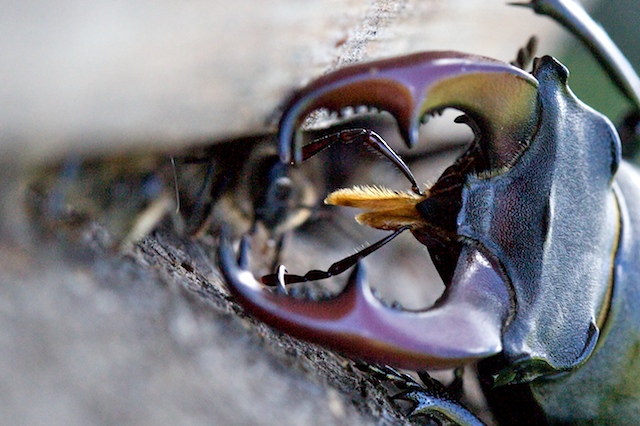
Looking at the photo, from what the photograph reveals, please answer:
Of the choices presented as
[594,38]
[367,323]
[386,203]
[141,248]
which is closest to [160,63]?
[141,248]

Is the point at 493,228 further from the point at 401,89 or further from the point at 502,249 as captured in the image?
the point at 401,89

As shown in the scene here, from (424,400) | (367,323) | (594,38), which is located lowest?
(424,400)

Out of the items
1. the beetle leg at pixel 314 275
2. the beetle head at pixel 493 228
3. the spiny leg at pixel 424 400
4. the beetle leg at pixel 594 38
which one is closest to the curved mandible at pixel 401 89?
the beetle head at pixel 493 228

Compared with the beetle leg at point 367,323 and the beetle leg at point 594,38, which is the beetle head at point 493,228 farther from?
the beetle leg at point 594,38

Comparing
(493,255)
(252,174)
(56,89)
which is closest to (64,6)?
(56,89)

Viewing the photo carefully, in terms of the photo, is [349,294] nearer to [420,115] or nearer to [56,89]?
[420,115]

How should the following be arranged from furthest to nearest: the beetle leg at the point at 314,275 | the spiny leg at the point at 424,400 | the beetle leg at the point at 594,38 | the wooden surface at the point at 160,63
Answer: the beetle leg at the point at 594,38 → the spiny leg at the point at 424,400 → the beetle leg at the point at 314,275 → the wooden surface at the point at 160,63
